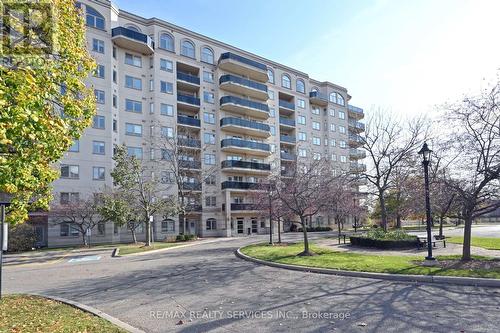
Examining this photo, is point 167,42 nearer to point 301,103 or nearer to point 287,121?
point 287,121

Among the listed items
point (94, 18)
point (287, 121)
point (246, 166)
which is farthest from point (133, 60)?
point (287, 121)

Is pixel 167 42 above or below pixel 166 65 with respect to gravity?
above

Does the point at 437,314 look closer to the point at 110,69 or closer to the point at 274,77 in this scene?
the point at 110,69

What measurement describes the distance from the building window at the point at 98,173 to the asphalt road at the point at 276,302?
85.5 ft

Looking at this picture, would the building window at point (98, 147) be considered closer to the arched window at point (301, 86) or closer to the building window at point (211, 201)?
the building window at point (211, 201)

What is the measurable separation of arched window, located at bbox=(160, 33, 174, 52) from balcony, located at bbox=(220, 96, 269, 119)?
953cm

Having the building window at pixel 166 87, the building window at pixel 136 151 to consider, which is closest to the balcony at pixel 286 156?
the building window at pixel 166 87

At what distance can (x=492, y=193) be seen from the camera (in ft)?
44.4

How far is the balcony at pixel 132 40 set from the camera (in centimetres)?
4031

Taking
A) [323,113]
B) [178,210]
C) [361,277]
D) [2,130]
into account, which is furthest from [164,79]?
[2,130]

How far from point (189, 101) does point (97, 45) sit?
12.7m

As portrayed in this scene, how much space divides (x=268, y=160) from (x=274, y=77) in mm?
14380

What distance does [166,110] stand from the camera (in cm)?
4434

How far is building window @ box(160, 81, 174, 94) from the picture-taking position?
146 feet
